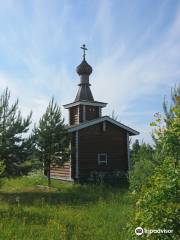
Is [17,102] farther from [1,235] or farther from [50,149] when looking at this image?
[1,235]

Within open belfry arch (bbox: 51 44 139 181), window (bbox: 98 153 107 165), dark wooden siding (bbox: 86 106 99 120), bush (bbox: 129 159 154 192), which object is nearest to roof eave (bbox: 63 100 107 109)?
open belfry arch (bbox: 51 44 139 181)

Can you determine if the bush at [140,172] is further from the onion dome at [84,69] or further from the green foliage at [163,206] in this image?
the onion dome at [84,69]

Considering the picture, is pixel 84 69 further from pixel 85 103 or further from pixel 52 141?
pixel 52 141

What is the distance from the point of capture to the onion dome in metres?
27.2

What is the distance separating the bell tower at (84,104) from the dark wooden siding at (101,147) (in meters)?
2.08

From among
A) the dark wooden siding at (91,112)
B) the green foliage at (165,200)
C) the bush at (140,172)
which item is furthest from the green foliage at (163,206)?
the dark wooden siding at (91,112)

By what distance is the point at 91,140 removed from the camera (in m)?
23.7

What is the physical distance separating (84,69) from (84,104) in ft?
11.8

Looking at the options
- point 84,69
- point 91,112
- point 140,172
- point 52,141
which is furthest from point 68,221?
point 84,69

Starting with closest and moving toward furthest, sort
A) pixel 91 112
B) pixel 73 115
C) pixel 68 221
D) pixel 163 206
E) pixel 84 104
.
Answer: pixel 163 206
pixel 68 221
pixel 84 104
pixel 91 112
pixel 73 115

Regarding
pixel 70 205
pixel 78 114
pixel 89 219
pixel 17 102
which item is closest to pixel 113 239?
pixel 89 219

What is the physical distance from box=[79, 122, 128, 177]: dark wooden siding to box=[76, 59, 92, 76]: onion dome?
5687mm

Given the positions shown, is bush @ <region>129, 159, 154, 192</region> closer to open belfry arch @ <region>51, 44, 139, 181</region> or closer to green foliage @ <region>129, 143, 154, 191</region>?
green foliage @ <region>129, 143, 154, 191</region>

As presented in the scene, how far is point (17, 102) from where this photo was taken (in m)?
21.0
